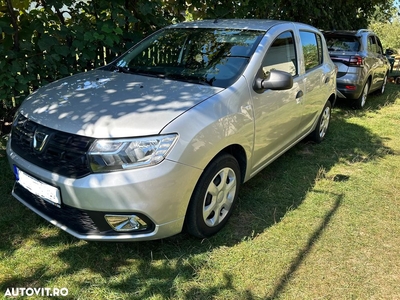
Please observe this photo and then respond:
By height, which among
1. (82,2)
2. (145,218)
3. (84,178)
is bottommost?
(145,218)

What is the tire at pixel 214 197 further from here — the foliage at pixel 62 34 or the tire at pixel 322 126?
the foliage at pixel 62 34

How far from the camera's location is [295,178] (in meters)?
3.93

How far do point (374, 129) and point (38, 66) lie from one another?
5108 millimetres

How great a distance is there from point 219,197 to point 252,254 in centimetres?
48

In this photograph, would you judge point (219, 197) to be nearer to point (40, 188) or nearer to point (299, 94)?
point (40, 188)

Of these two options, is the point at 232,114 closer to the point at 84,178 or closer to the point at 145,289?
the point at 84,178

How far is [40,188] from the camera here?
2383 mm

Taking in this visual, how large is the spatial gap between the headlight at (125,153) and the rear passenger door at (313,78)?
220 centimetres

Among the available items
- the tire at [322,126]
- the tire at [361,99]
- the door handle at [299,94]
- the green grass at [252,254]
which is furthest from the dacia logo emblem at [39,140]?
the tire at [361,99]

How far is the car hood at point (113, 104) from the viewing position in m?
2.25

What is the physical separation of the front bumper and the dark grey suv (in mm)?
5397

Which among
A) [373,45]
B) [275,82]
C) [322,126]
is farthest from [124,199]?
[373,45]

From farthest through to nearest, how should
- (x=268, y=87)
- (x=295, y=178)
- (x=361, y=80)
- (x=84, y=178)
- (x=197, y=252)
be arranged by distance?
(x=361, y=80)
(x=295, y=178)
(x=268, y=87)
(x=197, y=252)
(x=84, y=178)

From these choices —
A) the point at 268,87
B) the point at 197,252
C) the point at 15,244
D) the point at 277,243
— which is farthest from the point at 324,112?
the point at 15,244
